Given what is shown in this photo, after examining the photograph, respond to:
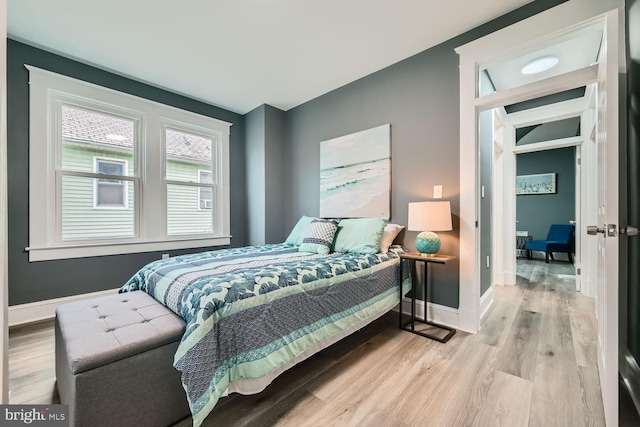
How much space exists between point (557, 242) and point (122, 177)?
761cm

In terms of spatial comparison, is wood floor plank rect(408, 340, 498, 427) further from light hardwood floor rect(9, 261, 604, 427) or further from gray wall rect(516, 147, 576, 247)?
gray wall rect(516, 147, 576, 247)

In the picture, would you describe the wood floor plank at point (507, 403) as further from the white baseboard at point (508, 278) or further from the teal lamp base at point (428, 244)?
the white baseboard at point (508, 278)

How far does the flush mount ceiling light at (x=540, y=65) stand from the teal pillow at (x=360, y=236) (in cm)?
222

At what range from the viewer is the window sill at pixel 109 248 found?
8.35 ft

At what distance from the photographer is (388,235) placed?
2572mm

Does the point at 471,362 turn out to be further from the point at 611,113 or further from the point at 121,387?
the point at 121,387

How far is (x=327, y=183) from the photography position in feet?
11.3

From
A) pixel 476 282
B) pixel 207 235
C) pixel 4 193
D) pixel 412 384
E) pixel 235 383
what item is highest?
pixel 4 193

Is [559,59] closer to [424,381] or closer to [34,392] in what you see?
[424,381]

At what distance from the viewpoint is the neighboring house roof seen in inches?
107

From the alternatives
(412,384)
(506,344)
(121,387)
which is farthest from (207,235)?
(506,344)

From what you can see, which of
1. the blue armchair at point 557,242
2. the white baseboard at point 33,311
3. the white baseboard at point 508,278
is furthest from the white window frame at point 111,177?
the blue armchair at point 557,242

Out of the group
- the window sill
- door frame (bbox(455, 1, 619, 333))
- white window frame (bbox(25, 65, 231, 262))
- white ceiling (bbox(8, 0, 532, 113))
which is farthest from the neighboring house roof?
door frame (bbox(455, 1, 619, 333))

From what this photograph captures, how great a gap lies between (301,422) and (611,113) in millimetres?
2100
